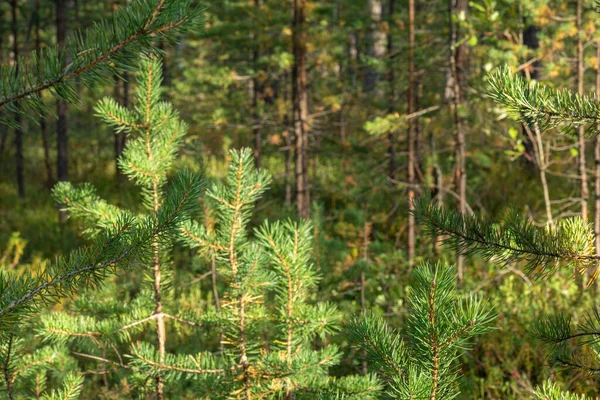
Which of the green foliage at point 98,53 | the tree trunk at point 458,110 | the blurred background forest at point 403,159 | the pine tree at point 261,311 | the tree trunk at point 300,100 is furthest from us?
the tree trunk at point 300,100

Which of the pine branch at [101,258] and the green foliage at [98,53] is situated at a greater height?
the green foliage at [98,53]

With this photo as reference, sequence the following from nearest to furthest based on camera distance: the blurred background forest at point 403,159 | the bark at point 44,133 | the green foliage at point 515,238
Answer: the green foliage at point 515,238, the blurred background forest at point 403,159, the bark at point 44,133

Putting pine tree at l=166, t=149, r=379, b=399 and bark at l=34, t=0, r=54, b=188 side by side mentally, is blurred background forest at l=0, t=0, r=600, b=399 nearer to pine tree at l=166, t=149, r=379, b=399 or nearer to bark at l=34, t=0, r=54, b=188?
bark at l=34, t=0, r=54, b=188

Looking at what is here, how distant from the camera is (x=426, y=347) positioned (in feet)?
4.69

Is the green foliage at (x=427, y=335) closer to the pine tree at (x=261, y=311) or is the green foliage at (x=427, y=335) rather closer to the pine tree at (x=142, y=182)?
the pine tree at (x=261, y=311)

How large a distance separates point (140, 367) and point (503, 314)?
431cm

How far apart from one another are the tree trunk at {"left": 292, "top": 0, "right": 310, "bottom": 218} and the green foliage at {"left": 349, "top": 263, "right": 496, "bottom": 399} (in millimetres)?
5993

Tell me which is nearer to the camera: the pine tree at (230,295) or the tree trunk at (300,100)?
the pine tree at (230,295)

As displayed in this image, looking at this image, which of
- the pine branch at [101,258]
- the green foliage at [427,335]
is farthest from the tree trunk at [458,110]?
the pine branch at [101,258]

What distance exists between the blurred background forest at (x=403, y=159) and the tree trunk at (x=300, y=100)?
19 mm

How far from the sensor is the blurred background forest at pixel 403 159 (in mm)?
4996

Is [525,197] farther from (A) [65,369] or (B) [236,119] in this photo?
(A) [65,369]

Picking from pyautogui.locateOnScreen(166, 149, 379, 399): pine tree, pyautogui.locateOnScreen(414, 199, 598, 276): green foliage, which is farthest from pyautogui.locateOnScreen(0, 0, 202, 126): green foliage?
pyautogui.locateOnScreen(414, 199, 598, 276): green foliage

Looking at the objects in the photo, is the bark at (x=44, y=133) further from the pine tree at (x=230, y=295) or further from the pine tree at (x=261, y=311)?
the pine tree at (x=261, y=311)
